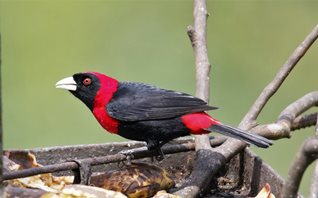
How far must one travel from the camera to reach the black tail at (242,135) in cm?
459

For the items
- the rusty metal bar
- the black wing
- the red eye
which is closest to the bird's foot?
the rusty metal bar

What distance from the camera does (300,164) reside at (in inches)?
117

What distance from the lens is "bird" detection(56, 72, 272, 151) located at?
4.88 m

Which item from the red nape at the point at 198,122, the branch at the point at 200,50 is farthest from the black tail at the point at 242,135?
the branch at the point at 200,50

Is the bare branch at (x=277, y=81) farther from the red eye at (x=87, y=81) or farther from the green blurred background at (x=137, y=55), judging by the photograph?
the green blurred background at (x=137, y=55)

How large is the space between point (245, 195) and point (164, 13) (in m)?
6.88

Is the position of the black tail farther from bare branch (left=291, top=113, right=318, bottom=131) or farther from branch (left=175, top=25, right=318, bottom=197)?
bare branch (left=291, top=113, right=318, bottom=131)

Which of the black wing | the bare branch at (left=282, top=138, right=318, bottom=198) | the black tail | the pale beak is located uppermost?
the bare branch at (left=282, top=138, right=318, bottom=198)

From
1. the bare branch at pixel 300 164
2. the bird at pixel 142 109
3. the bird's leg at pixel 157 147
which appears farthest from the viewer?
the bird at pixel 142 109

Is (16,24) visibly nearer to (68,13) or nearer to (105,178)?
(68,13)

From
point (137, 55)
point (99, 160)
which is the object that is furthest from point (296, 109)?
point (137, 55)

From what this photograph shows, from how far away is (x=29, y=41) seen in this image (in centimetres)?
1088

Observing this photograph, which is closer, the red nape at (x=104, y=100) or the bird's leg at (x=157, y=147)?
the bird's leg at (x=157, y=147)

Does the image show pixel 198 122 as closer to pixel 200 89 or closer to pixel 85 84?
pixel 200 89
